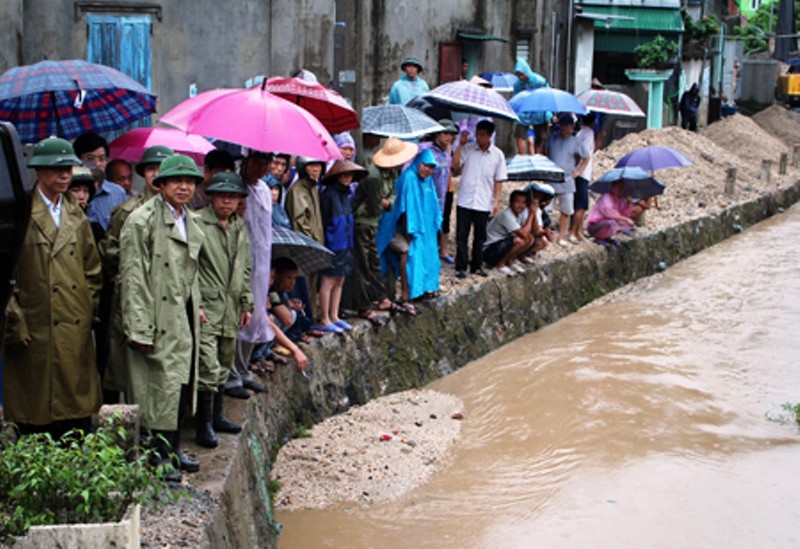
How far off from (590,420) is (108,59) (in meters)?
6.10

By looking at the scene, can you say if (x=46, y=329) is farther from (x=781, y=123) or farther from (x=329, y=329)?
(x=781, y=123)

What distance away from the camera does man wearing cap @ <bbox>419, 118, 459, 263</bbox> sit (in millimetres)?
10859

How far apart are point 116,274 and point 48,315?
0.62 metres

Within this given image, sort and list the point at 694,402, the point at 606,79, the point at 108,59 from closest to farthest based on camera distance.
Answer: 1. the point at 694,402
2. the point at 108,59
3. the point at 606,79

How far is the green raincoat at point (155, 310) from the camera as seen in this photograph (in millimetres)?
5906

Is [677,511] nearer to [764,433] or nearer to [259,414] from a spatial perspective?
[764,433]

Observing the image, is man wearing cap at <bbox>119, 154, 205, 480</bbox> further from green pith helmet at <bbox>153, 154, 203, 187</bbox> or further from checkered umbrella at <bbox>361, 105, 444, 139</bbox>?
checkered umbrella at <bbox>361, 105, 444, 139</bbox>

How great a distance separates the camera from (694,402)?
413 inches

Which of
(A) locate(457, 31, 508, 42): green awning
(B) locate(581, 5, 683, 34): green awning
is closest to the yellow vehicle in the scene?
(B) locate(581, 5, 683, 34): green awning

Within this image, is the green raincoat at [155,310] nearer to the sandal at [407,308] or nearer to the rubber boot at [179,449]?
the rubber boot at [179,449]

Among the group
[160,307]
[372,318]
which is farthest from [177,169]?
[372,318]

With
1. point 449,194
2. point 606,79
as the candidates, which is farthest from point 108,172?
point 606,79

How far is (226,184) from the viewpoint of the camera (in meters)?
6.53

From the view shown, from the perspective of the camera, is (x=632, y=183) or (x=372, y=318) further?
(x=632, y=183)
